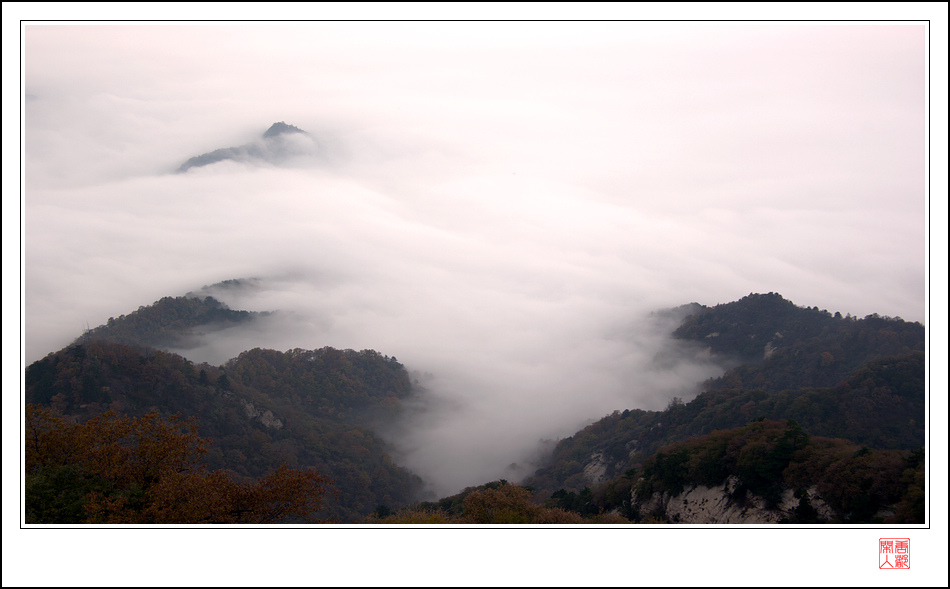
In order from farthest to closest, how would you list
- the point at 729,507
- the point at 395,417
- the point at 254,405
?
the point at 395,417
the point at 254,405
the point at 729,507

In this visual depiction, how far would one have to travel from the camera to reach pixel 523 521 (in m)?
33.8

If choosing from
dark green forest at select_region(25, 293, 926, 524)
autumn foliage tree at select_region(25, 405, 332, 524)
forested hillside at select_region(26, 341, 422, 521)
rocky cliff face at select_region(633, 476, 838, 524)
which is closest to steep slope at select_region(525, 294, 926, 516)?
dark green forest at select_region(25, 293, 926, 524)

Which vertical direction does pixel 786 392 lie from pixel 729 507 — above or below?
above

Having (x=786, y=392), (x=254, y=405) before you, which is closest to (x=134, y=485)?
(x=786, y=392)

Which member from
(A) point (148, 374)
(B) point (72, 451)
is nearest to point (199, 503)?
(B) point (72, 451)

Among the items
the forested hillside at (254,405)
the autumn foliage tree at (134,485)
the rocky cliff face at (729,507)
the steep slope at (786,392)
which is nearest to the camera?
the autumn foliage tree at (134,485)

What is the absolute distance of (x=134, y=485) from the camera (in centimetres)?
2928

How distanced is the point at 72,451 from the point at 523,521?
78.0 ft

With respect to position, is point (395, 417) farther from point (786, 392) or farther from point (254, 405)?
point (786, 392)

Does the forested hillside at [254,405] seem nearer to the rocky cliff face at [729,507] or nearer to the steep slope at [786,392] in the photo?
the steep slope at [786,392]

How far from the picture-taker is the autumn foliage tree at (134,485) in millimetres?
27109

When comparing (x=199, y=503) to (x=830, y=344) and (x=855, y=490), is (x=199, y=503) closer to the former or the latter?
(x=855, y=490)

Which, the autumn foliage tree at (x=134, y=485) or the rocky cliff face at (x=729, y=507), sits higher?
the autumn foliage tree at (x=134, y=485)

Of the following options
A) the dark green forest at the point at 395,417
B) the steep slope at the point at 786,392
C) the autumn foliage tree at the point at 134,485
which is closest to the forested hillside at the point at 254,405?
the dark green forest at the point at 395,417
